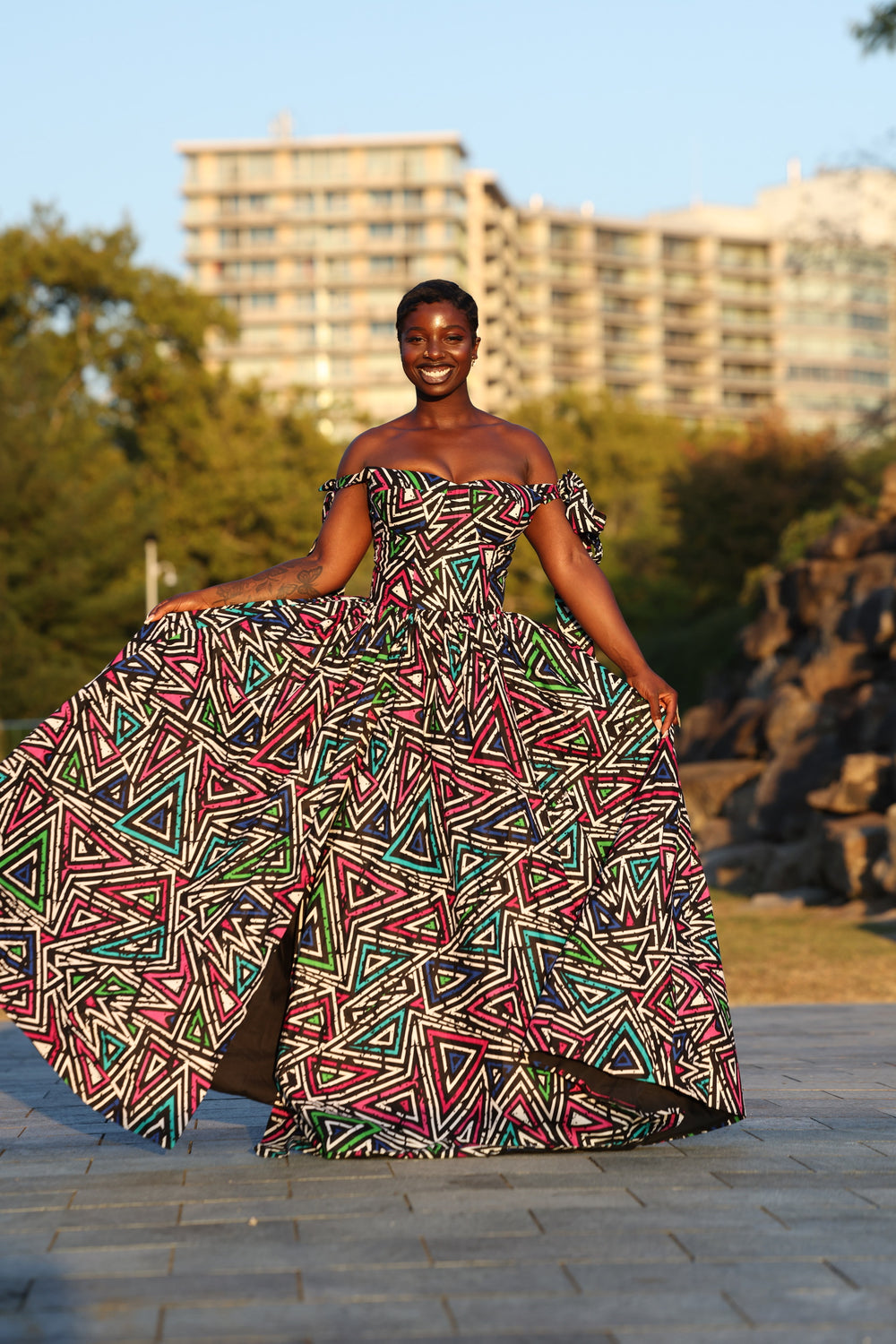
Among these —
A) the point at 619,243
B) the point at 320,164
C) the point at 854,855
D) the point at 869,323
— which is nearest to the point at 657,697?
the point at 854,855

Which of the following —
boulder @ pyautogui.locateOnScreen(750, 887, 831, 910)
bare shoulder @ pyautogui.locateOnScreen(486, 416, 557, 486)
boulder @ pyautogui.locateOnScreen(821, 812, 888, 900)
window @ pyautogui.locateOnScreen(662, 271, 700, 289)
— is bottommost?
boulder @ pyautogui.locateOnScreen(750, 887, 831, 910)

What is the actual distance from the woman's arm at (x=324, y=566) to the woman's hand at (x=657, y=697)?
Answer: 0.85 meters

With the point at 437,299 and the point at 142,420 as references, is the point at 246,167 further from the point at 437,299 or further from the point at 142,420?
the point at 437,299

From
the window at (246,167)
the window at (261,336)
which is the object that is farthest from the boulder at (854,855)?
the window at (246,167)

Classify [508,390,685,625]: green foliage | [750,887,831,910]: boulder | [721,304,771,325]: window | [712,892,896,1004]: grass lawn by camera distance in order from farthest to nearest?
[721,304,771,325]: window, [508,390,685,625]: green foliage, [750,887,831,910]: boulder, [712,892,896,1004]: grass lawn

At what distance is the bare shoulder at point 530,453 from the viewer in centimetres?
479

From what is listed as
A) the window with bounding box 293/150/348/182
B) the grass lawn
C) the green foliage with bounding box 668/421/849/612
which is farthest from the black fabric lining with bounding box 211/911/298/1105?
the window with bounding box 293/150/348/182

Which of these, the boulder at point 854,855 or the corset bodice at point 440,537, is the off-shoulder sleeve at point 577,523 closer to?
the corset bodice at point 440,537

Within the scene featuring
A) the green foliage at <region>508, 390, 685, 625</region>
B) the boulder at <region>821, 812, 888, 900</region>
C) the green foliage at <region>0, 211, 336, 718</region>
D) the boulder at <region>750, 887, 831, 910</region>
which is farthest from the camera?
the green foliage at <region>508, 390, 685, 625</region>

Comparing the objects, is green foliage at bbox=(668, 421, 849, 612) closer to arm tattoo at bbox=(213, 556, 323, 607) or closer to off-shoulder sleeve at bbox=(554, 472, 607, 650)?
off-shoulder sleeve at bbox=(554, 472, 607, 650)

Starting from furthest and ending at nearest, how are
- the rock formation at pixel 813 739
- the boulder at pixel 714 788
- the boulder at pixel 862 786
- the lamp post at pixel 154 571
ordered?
1. the lamp post at pixel 154 571
2. the boulder at pixel 714 788
3. the boulder at pixel 862 786
4. the rock formation at pixel 813 739

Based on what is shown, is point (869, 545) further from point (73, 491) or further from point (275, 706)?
point (73, 491)

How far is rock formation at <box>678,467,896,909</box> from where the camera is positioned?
15.2 meters

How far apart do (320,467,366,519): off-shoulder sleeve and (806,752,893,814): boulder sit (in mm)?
11431
